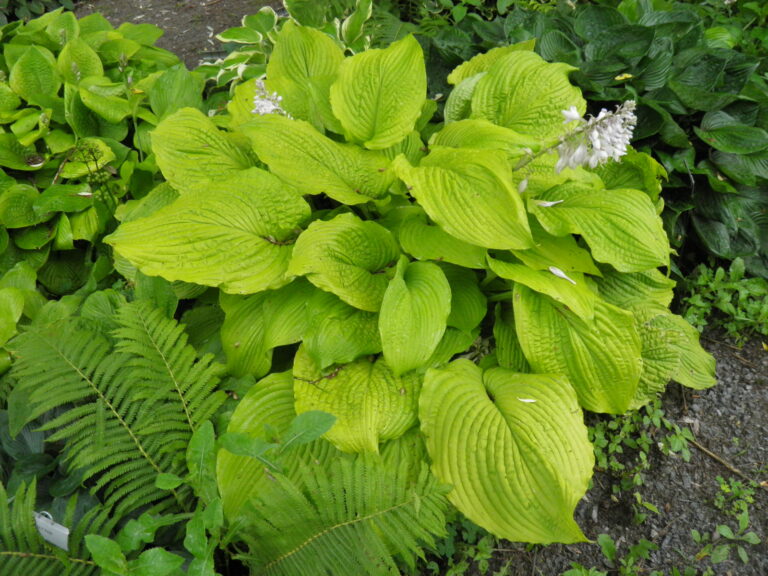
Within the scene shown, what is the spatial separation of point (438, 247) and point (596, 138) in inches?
24.4

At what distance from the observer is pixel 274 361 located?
2125 millimetres

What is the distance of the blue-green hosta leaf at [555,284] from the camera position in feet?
5.94

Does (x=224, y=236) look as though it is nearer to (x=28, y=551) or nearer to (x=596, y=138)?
(x=28, y=551)

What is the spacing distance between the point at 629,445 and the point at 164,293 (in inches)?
74.8

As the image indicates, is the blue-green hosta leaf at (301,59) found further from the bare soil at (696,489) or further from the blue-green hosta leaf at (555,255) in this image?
the bare soil at (696,489)

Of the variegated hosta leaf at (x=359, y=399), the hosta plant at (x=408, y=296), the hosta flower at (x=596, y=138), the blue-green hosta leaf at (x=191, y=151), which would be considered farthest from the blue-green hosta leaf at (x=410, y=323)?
the blue-green hosta leaf at (x=191, y=151)

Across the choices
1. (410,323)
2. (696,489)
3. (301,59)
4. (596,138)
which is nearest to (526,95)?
(596,138)

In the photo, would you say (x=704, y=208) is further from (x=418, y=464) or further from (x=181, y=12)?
(x=181, y=12)

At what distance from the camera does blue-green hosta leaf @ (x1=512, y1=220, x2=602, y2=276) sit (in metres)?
1.97

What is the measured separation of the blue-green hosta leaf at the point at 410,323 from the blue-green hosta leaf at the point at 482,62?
4.17 feet

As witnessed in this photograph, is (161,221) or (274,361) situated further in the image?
(274,361)

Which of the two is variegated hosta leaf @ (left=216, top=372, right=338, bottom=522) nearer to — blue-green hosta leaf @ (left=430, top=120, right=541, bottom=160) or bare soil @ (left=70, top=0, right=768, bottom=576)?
bare soil @ (left=70, top=0, right=768, bottom=576)

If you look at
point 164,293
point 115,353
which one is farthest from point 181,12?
point 115,353

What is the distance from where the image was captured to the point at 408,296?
1757 millimetres
